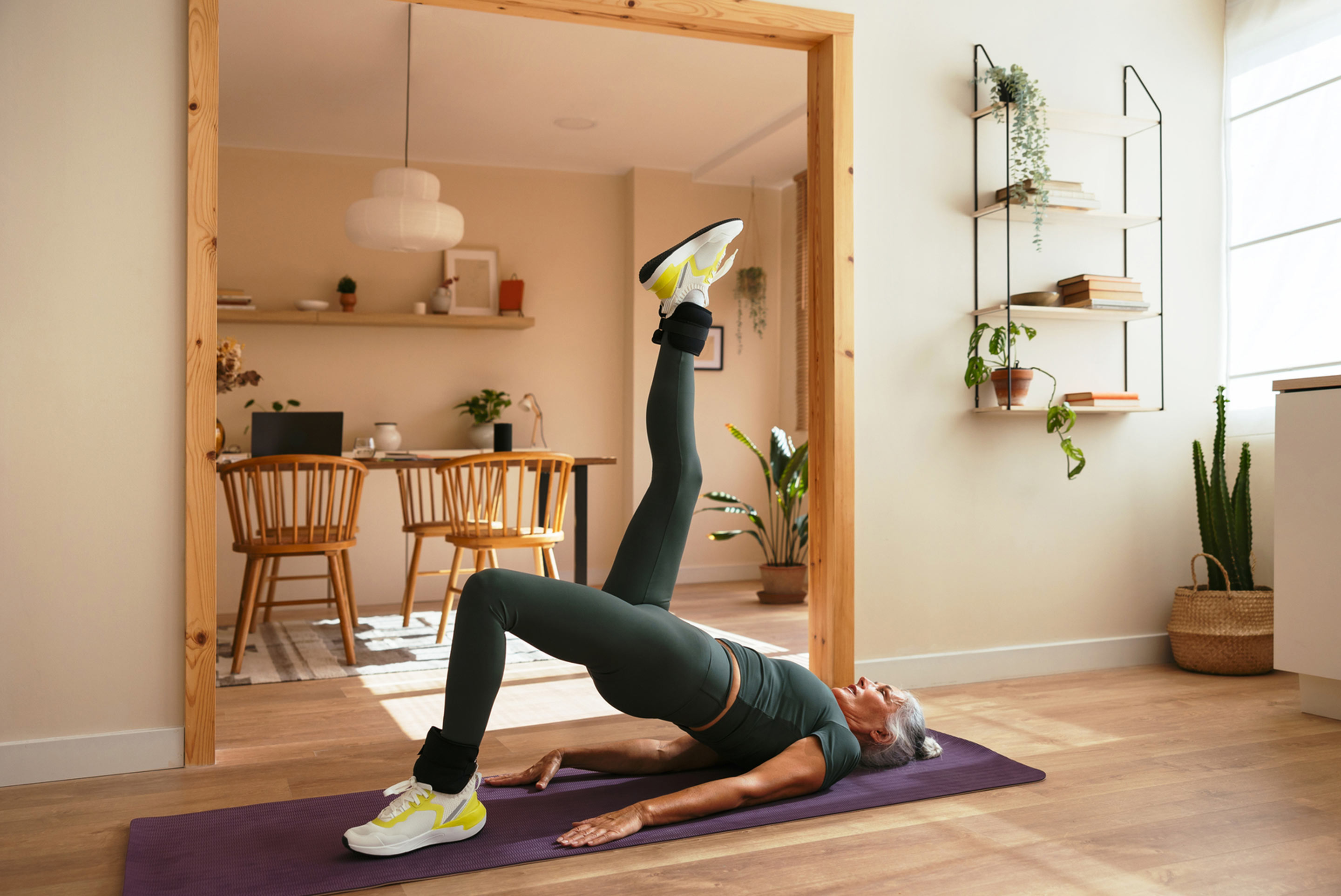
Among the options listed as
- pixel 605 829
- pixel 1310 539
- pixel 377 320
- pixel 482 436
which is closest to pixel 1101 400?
pixel 1310 539

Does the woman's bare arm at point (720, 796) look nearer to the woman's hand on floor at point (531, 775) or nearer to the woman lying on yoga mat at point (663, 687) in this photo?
the woman lying on yoga mat at point (663, 687)

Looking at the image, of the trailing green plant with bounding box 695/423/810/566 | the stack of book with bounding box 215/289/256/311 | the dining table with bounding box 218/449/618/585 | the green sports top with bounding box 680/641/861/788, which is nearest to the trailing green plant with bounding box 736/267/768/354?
the trailing green plant with bounding box 695/423/810/566

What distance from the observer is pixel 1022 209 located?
135 inches

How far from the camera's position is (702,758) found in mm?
2426

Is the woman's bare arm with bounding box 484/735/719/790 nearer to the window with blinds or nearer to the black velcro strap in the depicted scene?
the black velcro strap

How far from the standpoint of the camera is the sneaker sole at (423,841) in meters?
1.89

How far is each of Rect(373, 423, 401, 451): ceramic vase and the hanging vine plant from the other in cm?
223

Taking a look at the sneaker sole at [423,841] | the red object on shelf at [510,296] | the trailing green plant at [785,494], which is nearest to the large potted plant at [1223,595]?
the trailing green plant at [785,494]

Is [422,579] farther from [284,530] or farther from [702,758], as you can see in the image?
[702,758]

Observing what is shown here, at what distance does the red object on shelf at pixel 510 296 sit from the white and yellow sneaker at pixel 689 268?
13.0 ft

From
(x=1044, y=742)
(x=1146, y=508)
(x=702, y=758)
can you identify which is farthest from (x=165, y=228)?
(x=1146, y=508)

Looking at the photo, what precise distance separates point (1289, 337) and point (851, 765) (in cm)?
268

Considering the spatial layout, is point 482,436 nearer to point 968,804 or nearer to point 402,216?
point 402,216

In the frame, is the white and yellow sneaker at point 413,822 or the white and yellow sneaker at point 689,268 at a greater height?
the white and yellow sneaker at point 689,268
